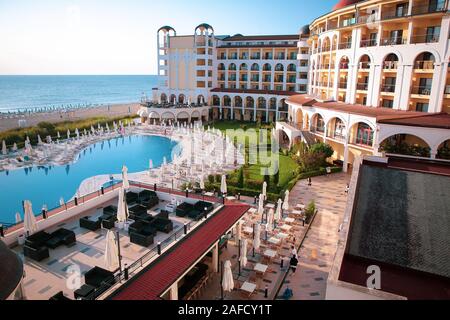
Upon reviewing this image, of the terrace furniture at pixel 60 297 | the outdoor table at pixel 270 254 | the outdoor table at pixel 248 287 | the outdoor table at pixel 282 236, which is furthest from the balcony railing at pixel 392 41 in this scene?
the terrace furniture at pixel 60 297

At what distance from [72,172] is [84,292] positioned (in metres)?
25.1

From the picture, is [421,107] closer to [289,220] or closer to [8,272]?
[289,220]

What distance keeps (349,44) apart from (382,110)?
1010cm

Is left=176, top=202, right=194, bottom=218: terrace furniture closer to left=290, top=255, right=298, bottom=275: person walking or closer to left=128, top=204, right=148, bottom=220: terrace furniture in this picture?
left=128, top=204, right=148, bottom=220: terrace furniture

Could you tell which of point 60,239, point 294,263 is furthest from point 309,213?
point 60,239

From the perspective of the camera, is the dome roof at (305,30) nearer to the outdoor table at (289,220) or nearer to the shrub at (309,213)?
the shrub at (309,213)

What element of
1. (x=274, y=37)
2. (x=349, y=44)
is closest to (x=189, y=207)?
(x=349, y=44)

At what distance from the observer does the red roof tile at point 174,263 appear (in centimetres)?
1147

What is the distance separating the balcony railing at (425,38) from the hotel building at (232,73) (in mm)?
30355

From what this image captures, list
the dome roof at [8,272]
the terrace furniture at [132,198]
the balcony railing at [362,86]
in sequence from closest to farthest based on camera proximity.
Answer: the dome roof at [8,272] → the terrace furniture at [132,198] → the balcony railing at [362,86]

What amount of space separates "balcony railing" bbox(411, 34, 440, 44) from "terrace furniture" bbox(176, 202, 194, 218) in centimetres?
2726

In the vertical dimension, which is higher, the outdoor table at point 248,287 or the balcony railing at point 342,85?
the balcony railing at point 342,85

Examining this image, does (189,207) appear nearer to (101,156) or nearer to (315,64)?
(101,156)

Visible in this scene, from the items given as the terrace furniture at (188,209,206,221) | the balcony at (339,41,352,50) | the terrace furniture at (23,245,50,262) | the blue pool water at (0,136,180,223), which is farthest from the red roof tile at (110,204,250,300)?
the balcony at (339,41,352,50)
